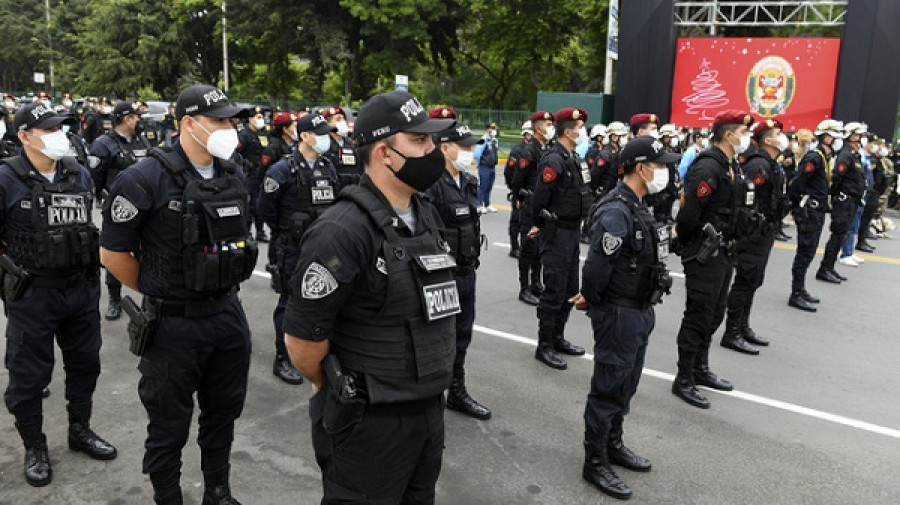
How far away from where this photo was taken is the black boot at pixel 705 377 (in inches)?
221

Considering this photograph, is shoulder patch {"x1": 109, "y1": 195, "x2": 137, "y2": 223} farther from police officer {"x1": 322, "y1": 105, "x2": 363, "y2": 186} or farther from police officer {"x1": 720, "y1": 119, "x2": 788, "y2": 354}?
police officer {"x1": 720, "y1": 119, "x2": 788, "y2": 354}

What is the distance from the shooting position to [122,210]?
316cm

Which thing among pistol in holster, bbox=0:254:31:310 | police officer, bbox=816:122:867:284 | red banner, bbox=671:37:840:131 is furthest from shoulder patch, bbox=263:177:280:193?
red banner, bbox=671:37:840:131

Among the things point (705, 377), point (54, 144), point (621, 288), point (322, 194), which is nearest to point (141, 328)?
point (54, 144)

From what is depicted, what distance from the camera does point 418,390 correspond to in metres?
2.39

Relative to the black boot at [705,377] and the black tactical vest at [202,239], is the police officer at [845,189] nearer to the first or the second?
the black boot at [705,377]

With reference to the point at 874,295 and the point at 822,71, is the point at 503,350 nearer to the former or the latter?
the point at 874,295

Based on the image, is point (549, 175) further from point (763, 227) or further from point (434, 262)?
Result: point (434, 262)

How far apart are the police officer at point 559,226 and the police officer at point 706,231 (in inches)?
42.2

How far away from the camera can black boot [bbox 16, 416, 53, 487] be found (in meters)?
3.83

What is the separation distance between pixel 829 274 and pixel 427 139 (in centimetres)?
878

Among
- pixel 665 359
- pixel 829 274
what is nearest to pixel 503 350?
pixel 665 359

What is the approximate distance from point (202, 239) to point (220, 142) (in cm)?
49

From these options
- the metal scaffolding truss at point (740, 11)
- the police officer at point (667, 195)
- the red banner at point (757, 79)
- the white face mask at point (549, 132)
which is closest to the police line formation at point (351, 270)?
the white face mask at point (549, 132)
